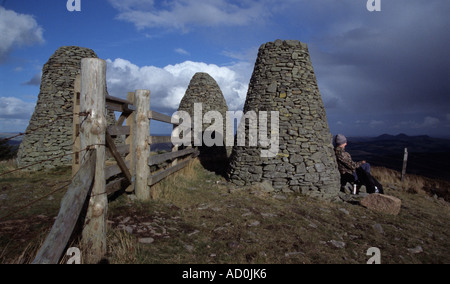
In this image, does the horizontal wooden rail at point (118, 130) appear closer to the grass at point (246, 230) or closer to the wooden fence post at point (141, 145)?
the wooden fence post at point (141, 145)

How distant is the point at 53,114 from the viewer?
1127 centimetres

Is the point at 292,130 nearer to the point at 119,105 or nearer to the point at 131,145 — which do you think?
the point at 131,145

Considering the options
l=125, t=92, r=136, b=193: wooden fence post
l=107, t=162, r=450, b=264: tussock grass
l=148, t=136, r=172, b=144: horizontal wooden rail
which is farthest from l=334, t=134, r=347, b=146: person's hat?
l=125, t=92, r=136, b=193: wooden fence post

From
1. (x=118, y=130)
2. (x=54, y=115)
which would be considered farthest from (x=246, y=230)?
(x=54, y=115)

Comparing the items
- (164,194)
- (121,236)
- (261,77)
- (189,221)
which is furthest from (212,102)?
(121,236)

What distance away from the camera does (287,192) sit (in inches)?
303

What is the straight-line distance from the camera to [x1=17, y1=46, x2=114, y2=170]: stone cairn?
1109 cm

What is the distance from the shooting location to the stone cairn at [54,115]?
36.4 ft

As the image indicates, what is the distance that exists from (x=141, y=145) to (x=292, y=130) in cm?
461

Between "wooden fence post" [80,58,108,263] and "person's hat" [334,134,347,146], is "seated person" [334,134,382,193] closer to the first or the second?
"person's hat" [334,134,347,146]

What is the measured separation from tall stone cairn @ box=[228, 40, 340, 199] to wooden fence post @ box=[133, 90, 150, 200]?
11.5 ft
